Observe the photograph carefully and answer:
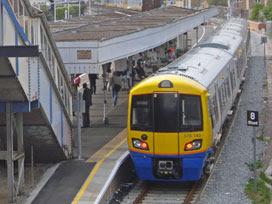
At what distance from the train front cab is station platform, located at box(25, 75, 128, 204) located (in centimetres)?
103

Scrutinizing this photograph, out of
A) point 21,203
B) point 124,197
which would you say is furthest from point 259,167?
point 21,203

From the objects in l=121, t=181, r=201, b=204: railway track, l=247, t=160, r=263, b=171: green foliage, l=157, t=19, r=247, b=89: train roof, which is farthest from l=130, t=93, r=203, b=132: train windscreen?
l=247, t=160, r=263, b=171: green foliage

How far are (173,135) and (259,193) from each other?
7.16 ft

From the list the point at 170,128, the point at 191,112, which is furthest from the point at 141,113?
the point at 191,112

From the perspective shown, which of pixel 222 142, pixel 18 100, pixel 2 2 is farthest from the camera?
pixel 222 142

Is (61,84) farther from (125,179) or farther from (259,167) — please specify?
(259,167)

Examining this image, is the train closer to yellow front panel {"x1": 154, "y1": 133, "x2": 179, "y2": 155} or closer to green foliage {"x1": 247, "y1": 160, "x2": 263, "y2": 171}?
yellow front panel {"x1": 154, "y1": 133, "x2": 179, "y2": 155}

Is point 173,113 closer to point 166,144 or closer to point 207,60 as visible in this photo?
point 166,144

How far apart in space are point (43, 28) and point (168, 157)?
3.63 meters

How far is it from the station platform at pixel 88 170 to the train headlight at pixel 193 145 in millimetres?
1774

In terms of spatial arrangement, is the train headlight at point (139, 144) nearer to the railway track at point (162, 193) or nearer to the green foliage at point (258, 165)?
the railway track at point (162, 193)

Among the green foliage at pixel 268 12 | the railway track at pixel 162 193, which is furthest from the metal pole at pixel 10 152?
the green foliage at pixel 268 12

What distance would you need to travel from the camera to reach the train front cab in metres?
13.9

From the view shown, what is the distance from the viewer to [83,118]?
20.0 metres
